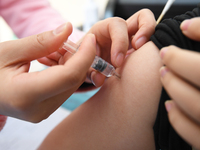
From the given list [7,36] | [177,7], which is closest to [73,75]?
[177,7]

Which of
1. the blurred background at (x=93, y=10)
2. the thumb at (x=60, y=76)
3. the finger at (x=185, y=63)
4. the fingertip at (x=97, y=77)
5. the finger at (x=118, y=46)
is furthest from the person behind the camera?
the blurred background at (x=93, y=10)

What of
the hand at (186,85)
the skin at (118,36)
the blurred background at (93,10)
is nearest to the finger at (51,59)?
the skin at (118,36)

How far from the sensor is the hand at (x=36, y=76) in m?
0.39

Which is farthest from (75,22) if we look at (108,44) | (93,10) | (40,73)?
(40,73)

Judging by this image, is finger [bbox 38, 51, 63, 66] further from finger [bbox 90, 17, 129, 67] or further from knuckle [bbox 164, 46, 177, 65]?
knuckle [bbox 164, 46, 177, 65]

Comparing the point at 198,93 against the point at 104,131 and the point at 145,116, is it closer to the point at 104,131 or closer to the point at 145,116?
the point at 145,116

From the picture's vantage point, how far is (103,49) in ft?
2.56

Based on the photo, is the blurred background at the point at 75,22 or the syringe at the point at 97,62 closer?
the syringe at the point at 97,62

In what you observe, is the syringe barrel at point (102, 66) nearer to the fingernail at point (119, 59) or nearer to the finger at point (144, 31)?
the fingernail at point (119, 59)

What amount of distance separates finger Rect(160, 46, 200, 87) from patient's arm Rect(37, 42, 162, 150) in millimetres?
159

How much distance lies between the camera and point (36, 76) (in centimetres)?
40

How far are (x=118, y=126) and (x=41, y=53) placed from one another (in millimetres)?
384

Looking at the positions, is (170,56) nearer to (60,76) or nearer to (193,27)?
(193,27)

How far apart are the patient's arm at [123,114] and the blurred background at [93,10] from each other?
430mm
